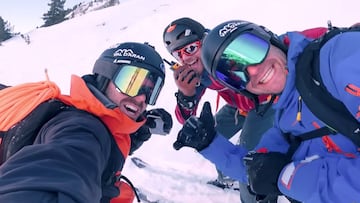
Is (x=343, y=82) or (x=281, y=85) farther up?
(x=343, y=82)

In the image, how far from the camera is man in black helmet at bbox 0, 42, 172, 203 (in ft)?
4.32

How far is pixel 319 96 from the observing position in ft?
6.35

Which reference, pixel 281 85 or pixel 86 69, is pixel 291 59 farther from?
pixel 86 69

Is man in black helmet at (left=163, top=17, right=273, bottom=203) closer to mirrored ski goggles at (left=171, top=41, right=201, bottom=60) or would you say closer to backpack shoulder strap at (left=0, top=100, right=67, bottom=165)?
mirrored ski goggles at (left=171, top=41, right=201, bottom=60)

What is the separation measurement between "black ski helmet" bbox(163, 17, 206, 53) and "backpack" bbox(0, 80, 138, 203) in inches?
78.5

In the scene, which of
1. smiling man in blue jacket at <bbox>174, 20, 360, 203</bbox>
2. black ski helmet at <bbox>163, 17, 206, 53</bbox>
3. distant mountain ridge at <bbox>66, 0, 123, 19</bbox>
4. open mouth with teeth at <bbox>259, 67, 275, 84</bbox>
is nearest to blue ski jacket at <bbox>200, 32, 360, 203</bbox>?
smiling man in blue jacket at <bbox>174, 20, 360, 203</bbox>

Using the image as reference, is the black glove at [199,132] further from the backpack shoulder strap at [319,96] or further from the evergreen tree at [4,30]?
the evergreen tree at [4,30]

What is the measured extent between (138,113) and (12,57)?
1875 cm

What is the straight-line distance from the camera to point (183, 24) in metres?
3.79

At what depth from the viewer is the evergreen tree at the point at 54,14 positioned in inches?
1427

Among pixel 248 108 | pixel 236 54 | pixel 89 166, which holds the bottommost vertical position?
pixel 248 108

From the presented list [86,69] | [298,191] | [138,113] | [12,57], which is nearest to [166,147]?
[138,113]

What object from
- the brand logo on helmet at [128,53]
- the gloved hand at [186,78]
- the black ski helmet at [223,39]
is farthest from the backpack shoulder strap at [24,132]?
the gloved hand at [186,78]

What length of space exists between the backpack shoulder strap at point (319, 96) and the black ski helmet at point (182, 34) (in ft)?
5.81
